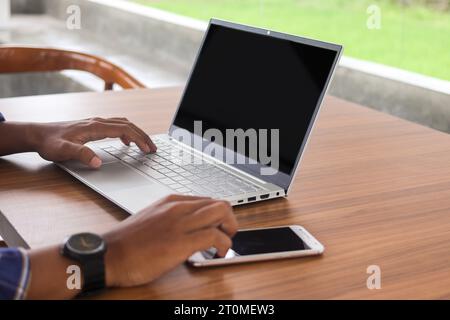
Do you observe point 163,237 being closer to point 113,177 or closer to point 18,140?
point 113,177

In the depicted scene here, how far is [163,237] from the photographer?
76 cm

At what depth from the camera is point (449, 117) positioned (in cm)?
177

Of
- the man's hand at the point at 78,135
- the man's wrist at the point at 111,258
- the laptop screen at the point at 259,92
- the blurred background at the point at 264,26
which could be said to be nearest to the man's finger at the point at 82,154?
the man's hand at the point at 78,135

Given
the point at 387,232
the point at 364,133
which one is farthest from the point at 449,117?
the point at 387,232

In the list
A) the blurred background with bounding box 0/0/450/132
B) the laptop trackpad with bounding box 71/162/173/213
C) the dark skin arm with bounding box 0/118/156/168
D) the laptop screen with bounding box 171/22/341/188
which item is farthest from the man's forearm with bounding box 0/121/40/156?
the blurred background with bounding box 0/0/450/132

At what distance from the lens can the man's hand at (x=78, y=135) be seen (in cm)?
109

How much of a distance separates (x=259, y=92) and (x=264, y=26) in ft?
6.39

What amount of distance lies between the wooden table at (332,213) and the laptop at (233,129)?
4 cm

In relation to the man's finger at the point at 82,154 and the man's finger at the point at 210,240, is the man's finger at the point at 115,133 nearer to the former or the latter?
the man's finger at the point at 82,154

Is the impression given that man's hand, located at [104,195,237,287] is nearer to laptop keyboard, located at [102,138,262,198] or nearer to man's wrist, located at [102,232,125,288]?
man's wrist, located at [102,232,125,288]

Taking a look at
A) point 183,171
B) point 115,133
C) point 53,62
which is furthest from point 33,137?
point 53,62
